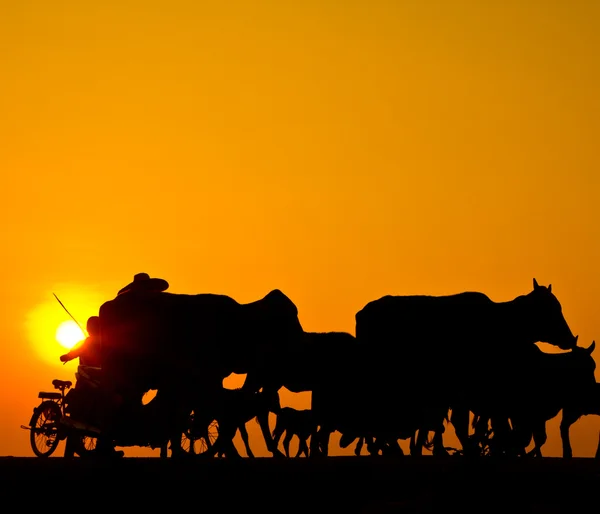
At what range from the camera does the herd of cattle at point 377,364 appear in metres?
19.0

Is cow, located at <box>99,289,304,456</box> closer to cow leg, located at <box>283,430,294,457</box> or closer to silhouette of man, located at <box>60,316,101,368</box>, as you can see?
silhouette of man, located at <box>60,316,101,368</box>

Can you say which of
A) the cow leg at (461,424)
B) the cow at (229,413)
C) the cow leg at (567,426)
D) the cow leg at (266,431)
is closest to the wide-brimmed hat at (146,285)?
the cow at (229,413)

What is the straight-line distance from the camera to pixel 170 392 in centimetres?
1903

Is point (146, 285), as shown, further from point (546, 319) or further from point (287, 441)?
point (287, 441)

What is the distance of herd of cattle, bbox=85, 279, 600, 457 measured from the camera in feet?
62.2

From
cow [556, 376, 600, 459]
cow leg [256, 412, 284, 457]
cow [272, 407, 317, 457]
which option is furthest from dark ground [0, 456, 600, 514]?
cow [272, 407, 317, 457]

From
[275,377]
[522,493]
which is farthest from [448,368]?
[522,493]

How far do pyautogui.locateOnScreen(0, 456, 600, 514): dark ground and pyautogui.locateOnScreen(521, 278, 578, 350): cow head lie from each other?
32.3ft

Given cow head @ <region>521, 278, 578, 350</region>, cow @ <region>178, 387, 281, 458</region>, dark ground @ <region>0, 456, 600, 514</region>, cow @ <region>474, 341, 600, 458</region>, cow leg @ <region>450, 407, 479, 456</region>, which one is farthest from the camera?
cow @ <region>474, 341, 600, 458</region>

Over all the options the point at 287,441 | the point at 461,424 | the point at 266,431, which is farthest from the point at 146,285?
the point at 287,441

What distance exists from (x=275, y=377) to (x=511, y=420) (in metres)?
6.50

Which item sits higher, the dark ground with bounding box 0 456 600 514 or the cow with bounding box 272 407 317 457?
the cow with bounding box 272 407 317 457

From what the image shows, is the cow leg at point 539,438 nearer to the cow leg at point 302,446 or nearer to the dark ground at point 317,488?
the cow leg at point 302,446

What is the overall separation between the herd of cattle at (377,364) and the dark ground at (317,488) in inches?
184
